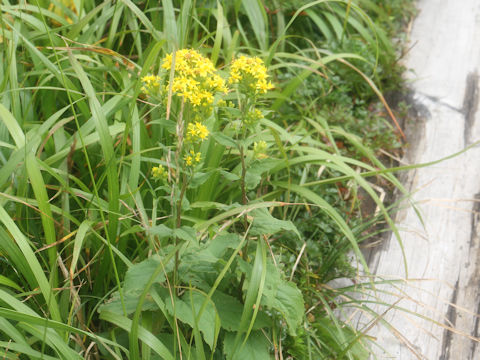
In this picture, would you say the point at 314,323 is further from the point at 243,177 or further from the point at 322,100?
the point at 322,100

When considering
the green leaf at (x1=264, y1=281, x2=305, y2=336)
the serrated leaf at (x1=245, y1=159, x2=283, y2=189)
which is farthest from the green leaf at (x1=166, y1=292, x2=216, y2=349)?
the serrated leaf at (x1=245, y1=159, x2=283, y2=189)

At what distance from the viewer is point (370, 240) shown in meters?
2.22

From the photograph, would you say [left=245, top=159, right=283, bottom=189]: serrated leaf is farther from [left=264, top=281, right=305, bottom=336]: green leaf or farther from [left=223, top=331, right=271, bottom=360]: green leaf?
[left=223, top=331, right=271, bottom=360]: green leaf

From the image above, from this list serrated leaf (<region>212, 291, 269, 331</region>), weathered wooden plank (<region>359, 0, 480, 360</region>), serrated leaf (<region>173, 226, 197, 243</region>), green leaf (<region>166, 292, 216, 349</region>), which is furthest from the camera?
weathered wooden plank (<region>359, 0, 480, 360</region>)

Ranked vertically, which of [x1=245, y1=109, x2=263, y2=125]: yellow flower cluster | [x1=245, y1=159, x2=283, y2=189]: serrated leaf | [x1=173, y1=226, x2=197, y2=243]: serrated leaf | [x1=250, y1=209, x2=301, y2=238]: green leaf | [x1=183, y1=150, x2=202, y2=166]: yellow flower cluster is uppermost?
[x1=245, y1=109, x2=263, y2=125]: yellow flower cluster

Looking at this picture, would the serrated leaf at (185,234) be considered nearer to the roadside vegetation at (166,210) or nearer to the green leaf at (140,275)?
the roadside vegetation at (166,210)

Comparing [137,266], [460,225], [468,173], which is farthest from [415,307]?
[137,266]

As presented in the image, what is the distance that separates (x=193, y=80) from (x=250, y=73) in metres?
0.16

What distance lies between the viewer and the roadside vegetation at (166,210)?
1355 millimetres

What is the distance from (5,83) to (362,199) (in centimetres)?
148

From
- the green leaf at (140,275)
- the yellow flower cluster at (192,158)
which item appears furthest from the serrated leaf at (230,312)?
the yellow flower cluster at (192,158)

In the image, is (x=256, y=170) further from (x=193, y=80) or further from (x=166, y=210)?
(x=166, y=210)

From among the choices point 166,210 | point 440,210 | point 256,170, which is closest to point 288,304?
point 256,170

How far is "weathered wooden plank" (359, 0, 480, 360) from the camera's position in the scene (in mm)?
1893
